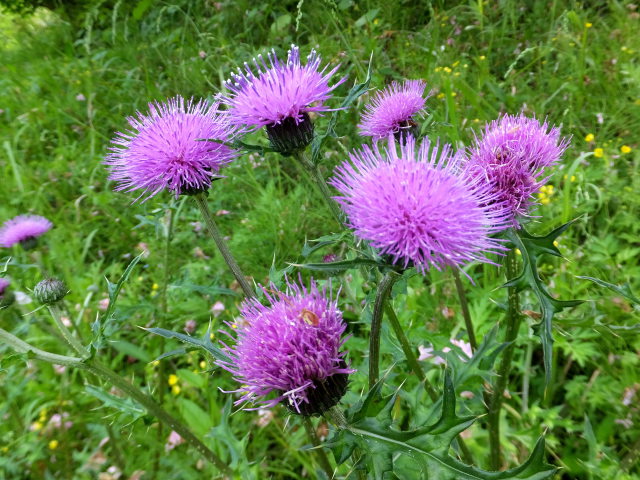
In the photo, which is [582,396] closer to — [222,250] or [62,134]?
[222,250]

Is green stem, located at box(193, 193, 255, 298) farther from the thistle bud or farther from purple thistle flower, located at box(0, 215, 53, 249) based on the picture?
purple thistle flower, located at box(0, 215, 53, 249)

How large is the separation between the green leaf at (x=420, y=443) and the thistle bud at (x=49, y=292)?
4.76 feet

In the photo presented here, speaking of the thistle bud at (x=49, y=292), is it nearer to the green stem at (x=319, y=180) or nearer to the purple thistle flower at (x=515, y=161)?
the green stem at (x=319, y=180)

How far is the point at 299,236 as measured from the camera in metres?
3.57

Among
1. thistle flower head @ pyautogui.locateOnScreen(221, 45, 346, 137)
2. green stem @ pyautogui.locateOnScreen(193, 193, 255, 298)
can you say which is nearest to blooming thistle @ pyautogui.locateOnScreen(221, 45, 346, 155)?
thistle flower head @ pyautogui.locateOnScreen(221, 45, 346, 137)

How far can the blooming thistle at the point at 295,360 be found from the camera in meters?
1.35

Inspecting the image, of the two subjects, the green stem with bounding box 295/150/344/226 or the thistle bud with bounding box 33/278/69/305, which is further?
the thistle bud with bounding box 33/278/69/305

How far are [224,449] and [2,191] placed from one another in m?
3.93

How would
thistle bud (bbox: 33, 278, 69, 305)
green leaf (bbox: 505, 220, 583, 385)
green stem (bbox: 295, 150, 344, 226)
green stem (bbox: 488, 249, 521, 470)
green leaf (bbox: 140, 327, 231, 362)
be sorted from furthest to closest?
thistle bud (bbox: 33, 278, 69, 305)
green stem (bbox: 488, 249, 521, 470)
green stem (bbox: 295, 150, 344, 226)
green leaf (bbox: 140, 327, 231, 362)
green leaf (bbox: 505, 220, 583, 385)

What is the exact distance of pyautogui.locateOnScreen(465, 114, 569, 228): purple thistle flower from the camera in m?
1.64

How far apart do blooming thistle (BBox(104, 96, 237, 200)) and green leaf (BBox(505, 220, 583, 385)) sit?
116cm

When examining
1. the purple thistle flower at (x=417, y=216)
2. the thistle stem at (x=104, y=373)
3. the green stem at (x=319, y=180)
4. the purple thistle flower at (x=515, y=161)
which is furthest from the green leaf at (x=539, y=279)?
the thistle stem at (x=104, y=373)

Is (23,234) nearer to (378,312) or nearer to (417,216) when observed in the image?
(378,312)

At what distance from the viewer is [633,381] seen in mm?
2158
